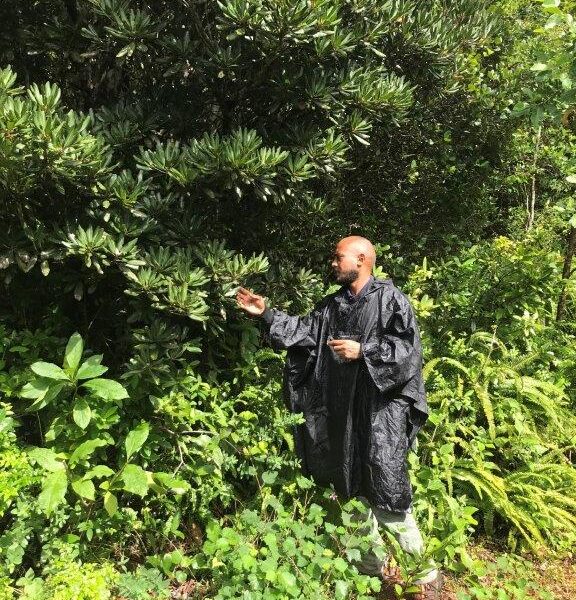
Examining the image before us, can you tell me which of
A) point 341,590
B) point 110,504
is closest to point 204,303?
point 110,504

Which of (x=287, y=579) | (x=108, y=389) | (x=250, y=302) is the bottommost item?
(x=287, y=579)

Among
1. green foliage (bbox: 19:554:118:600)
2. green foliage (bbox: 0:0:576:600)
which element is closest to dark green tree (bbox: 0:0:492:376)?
green foliage (bbox: 0:0:576:600)

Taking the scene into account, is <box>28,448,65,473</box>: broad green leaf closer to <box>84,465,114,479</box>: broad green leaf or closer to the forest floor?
<box>84,465,114,479</box>: broad green leaf

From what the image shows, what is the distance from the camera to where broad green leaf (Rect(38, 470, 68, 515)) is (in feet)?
8.30

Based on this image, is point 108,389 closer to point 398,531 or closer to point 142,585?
point 142,585

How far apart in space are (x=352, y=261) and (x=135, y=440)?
156cm

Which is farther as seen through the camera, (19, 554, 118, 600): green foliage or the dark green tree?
the dark green tree

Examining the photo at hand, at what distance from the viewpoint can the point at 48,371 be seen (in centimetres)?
272

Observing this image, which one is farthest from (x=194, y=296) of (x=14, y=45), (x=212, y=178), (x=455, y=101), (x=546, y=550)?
(x=455, y=101)

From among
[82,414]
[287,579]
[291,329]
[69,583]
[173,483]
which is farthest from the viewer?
[291,329]

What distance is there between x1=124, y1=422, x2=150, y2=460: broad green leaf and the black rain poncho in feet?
2.90

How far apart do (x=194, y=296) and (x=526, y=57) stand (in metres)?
4.42

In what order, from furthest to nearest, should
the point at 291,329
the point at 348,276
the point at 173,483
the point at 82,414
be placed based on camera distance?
1. the point at 291,329
2. the point at 348,276
3. the point at 173,483
4. the point at 82,414

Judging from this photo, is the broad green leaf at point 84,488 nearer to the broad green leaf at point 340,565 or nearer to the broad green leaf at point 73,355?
the broad green leaf at point 73,355
